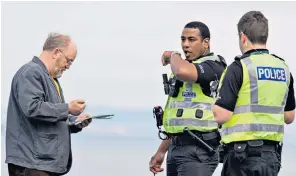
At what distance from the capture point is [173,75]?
23.2ft

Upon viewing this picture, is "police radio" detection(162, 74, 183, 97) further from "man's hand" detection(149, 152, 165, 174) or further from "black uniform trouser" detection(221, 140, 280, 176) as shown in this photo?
"black uniform trouser" detection(221, 140, 280, 176)

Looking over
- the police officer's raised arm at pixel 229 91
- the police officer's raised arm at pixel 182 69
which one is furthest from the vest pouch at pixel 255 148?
the police officer's raised arm at pixel 182 69

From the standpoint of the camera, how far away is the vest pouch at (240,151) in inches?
220

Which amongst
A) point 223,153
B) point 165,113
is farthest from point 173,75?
point 223,153

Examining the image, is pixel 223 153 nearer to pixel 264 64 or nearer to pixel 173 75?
pixel 264 64

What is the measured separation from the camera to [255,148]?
557cm

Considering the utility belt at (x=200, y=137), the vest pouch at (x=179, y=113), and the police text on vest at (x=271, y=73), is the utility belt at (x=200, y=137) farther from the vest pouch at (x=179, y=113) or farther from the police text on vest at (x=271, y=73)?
the police text on vest at (x=271, y=73)

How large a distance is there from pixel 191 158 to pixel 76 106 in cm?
127

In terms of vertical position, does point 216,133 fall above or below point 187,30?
below

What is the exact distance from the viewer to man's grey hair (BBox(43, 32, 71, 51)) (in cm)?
639

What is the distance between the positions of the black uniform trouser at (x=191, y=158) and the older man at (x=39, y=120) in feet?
3.59

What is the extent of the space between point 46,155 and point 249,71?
188 cm

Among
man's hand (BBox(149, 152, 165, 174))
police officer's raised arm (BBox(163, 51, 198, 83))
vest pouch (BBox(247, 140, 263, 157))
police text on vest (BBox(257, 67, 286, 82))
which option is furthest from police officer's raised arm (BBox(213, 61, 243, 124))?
man's hand (BBox(149, 152, 165, 174))

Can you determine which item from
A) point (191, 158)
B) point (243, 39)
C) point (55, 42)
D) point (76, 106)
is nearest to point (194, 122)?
point (191, 158)
